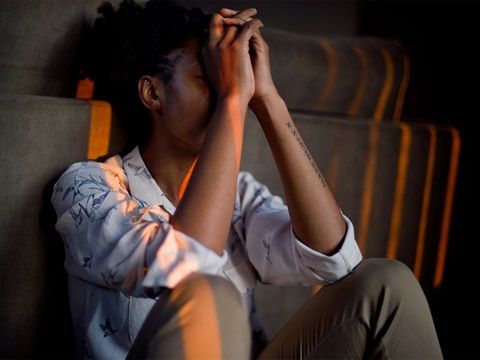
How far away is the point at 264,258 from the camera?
1.00 m

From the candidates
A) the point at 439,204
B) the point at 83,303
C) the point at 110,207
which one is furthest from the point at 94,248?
the point at 439,204

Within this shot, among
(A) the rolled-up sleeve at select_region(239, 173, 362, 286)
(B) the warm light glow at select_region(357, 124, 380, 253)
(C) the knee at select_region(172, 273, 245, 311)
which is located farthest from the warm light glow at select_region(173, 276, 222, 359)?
(B) the warm light glow at select_region(357, 124, 380, 253)

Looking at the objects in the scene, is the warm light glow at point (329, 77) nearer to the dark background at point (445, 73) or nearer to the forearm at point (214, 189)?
the dark background at point (445, 73)

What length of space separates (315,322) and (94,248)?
1.09 feet

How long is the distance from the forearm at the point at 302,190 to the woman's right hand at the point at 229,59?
76 millimetres

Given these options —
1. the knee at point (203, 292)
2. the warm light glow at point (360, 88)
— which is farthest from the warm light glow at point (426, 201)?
the knee at point (203, 292)

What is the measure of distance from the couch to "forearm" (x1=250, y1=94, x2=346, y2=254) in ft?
0.90

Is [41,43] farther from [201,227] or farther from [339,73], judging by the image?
[339,73]

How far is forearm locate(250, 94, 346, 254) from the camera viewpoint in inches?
35.2

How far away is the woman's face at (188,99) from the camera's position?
907 millimetres

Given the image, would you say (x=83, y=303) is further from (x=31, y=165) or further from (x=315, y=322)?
(x=315, y=322)

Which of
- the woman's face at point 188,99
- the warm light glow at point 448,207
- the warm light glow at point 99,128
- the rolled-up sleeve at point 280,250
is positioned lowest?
the warm light glow at point 448,207

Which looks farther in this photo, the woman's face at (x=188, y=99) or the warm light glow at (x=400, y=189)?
the warm light glow at (x=400, y=189)

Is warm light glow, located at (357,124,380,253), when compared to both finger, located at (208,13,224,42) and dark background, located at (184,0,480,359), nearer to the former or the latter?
dark background, located at (184,0,480,359)
